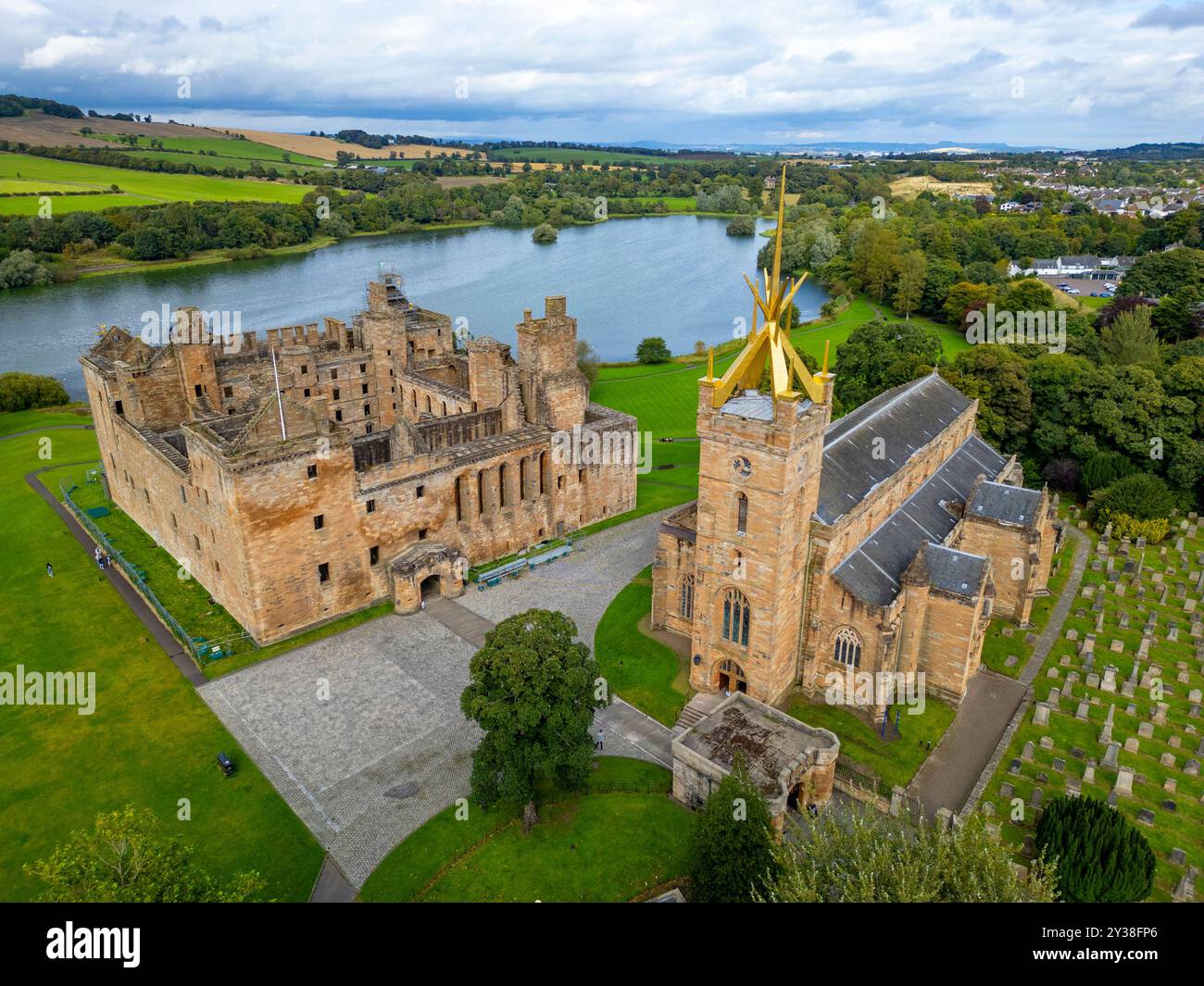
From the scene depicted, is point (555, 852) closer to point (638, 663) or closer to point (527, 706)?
point (527, 706)

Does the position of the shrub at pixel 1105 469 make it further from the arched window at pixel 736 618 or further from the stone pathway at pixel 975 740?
the arched window at pixel 736 618

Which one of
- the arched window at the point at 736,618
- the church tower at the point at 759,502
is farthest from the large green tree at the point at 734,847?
the arched window at the point at 736,618

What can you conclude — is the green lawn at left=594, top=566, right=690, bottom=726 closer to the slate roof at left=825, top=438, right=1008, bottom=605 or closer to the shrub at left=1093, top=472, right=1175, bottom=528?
the slate roof at left=825, top=438, right=1008, bottom=605

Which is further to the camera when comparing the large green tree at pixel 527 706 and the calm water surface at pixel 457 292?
the calm water surface at pixel 457 292

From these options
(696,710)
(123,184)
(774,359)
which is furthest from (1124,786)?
(123,184)
